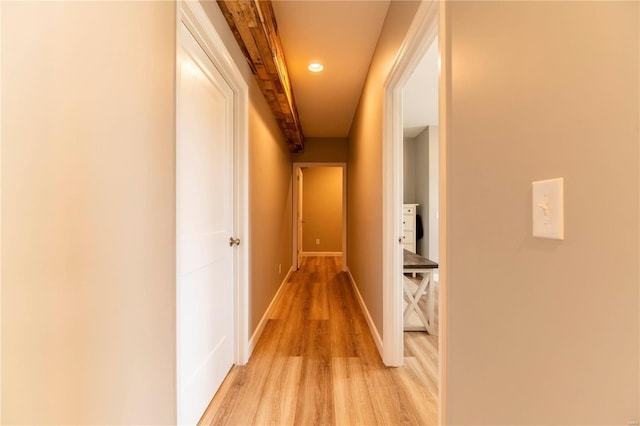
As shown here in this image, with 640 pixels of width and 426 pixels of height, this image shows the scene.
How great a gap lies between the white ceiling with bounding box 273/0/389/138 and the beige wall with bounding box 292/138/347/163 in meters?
1.40

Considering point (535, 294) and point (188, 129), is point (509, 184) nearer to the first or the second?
point (535, 294)

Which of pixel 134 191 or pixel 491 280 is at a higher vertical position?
pixel 134 191

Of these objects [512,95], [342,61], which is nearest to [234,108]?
[342,61]

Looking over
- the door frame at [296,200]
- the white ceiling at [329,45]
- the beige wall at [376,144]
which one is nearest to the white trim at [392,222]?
the beige wall at [376,144]

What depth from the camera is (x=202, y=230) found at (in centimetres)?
146

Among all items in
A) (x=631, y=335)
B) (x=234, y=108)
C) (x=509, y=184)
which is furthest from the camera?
(x=234, y=108)

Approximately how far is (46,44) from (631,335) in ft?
4.01

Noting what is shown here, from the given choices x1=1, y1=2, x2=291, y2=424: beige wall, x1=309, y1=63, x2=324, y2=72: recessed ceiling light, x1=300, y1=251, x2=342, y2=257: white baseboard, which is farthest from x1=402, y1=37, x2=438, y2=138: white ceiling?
x1=300, y1=251, x2=342, y2=257: white baseboard

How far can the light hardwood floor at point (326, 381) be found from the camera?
1441mm

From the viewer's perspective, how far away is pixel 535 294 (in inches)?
22.8

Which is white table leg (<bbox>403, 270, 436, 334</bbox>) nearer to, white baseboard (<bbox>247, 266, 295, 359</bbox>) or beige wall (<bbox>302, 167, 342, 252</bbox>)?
white baseboard (<bbox>247, 266, 295, 359</bbox>)

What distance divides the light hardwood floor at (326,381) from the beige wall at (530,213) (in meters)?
0.81

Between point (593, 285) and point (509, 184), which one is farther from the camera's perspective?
point (509, 184)

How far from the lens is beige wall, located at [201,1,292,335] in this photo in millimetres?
1884
